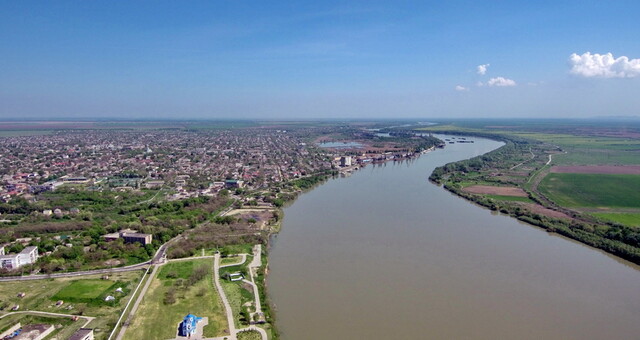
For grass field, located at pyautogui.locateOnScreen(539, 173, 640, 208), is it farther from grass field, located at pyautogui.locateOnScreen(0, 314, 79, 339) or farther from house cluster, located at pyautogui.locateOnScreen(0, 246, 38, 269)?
house cluster, located at pyautogui.locateOnScreen(0, 246, 38, 269)

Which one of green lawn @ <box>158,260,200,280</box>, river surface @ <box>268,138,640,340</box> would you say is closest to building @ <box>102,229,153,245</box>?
green lawn @ <box>158,260,200,280</box>

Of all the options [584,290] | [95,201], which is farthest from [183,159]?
[584,290]

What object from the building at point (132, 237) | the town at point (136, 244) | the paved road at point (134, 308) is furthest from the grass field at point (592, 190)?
the building at point (132, 237)

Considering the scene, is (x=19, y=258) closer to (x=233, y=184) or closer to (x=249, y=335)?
(x=249, y=335)

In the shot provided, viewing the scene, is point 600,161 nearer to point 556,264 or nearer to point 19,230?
point 556,264

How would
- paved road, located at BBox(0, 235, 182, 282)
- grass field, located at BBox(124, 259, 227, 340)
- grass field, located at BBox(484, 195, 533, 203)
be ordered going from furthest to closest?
1. grass field, located at BBox(484, 195, 533, 203)
2. paved road, located at BBox(0, 235, 182, 282)
3. grass field, located at BBox(124, 259, 227, 340)

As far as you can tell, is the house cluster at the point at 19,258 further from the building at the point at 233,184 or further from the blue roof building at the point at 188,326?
the building at the point at 233,184

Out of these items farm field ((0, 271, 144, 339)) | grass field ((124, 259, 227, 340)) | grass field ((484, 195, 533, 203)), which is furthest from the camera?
grass field ((484, 195, 533, 203))

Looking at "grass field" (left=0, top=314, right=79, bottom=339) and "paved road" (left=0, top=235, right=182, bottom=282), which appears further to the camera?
"paved road" (left=0, top=235, right=182, bottom=282)
